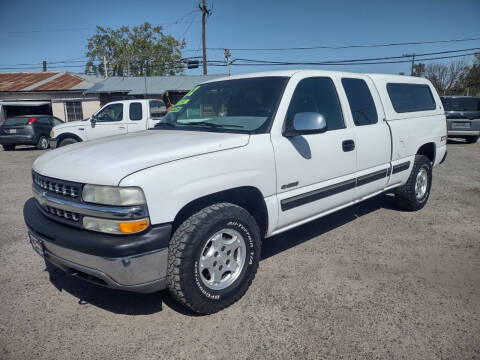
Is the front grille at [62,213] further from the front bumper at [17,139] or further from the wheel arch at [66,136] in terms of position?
the front bumper at [17,139]

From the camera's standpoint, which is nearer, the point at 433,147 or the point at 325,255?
the point at 325,255

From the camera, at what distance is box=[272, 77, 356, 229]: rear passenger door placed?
3.12 m

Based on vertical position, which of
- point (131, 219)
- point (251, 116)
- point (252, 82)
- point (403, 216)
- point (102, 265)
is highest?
point (252, 82)

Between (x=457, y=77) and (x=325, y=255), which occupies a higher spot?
(x=457, y=77)

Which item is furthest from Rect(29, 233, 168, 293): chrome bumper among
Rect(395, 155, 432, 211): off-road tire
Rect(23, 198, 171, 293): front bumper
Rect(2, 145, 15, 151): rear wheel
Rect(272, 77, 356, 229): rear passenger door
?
Rect(2, 145, 15, 151): rear wheel

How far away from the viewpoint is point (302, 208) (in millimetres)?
3336

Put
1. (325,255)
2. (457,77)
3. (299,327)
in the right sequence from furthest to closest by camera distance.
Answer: (457,77), (325,255), (299,327)

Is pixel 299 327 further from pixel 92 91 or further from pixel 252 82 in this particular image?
pixel 92 91

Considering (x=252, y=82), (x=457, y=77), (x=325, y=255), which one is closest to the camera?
(x=252, y=82)

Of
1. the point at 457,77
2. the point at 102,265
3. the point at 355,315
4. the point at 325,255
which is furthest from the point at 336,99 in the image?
the point at 457,77

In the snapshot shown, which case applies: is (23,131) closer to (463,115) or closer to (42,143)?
(42,143)

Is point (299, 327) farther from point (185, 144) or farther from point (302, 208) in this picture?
point (185, 144)

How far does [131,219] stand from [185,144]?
75 centimetres

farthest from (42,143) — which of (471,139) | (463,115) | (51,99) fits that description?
(471,139)
